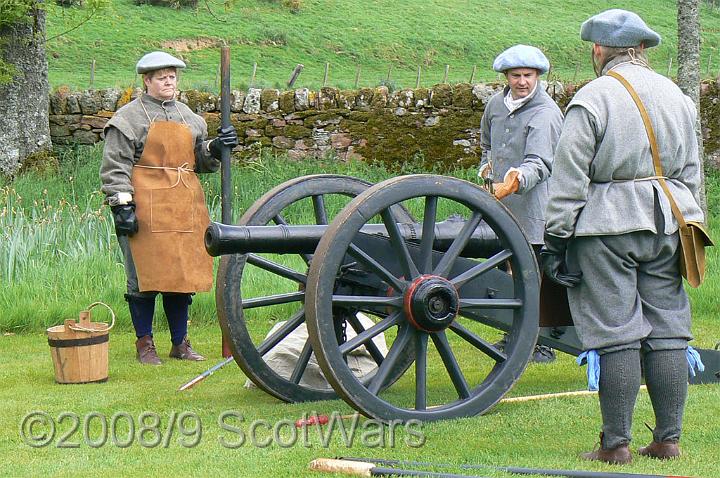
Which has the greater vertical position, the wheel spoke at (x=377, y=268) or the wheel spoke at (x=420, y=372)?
the wheel spoke at (x=377, y=268)

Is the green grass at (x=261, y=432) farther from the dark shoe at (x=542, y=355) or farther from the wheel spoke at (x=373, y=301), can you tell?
the wheel spoke at (x=373, y=301)

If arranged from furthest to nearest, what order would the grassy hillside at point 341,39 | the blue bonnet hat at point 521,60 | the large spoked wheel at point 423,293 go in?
the grassy hillside at point 341,39
the blue bonnet hat at point 521,60
the large spoked wheel at point 423,293

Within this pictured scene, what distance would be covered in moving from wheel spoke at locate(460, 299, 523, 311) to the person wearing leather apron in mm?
2122

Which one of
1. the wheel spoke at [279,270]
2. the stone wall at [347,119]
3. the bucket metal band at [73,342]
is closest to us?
the wheel spoke at [279,270]

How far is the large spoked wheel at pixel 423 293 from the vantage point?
4492mm

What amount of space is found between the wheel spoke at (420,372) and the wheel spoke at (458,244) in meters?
0.31

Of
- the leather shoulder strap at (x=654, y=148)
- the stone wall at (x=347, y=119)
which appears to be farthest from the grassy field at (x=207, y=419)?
the stone wall at (x=347, y=119)

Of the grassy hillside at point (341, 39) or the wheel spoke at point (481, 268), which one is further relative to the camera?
the grassy hillside at point (341, 39)

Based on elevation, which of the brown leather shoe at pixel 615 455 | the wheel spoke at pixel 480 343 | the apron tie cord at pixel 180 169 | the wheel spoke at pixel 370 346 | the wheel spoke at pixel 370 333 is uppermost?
the apron tie cord at pixel 180 169

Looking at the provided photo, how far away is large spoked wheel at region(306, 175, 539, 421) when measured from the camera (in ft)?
14.7

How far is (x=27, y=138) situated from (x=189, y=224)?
692cm

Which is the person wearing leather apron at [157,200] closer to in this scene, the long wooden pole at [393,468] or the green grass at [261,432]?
the green grass at [261,432]

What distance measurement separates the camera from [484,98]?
1324 centimetres

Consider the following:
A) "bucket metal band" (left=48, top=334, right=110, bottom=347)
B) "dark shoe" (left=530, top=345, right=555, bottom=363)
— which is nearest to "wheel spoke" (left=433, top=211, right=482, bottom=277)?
"dark shoe" (left=530, top=345, right=555, bottom=363)
